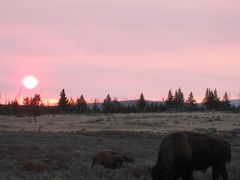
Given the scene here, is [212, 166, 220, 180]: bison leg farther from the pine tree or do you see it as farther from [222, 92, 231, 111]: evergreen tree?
the pine tree

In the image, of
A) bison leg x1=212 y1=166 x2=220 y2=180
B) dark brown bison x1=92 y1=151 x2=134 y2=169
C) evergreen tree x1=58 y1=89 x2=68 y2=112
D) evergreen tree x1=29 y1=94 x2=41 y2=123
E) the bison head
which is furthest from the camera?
evergreen tree x1=58 y1=89 x2=68 y2=112

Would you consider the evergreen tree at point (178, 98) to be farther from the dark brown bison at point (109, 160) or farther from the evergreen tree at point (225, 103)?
the dark brown bison at point (109, 160)

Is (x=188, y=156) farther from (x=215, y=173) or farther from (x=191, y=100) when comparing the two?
(x=191, y=100)

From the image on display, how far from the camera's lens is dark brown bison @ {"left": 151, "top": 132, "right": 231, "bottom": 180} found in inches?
596

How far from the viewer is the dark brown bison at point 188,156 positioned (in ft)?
49.7

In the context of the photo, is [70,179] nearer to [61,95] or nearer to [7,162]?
[7,162]

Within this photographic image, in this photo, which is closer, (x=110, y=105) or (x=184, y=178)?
Result: (x=184, y=178)

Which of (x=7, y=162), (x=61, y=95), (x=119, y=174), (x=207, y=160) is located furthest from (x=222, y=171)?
(x=61, y=95)

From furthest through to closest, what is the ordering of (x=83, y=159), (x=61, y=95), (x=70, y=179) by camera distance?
1. (x=61, y=95)
2. (x=83, y=159)
3. (x=70, y=179)

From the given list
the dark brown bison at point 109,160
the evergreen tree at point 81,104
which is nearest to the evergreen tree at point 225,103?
the evergreen tree at point 81,104

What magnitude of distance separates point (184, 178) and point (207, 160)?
3.64 ft

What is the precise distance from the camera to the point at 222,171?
16.9 metres

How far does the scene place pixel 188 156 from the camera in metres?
16.0

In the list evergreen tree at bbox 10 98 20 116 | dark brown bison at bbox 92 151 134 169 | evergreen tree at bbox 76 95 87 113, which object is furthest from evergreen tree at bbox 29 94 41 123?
dark brown bison at bbox 92 151 134 169
